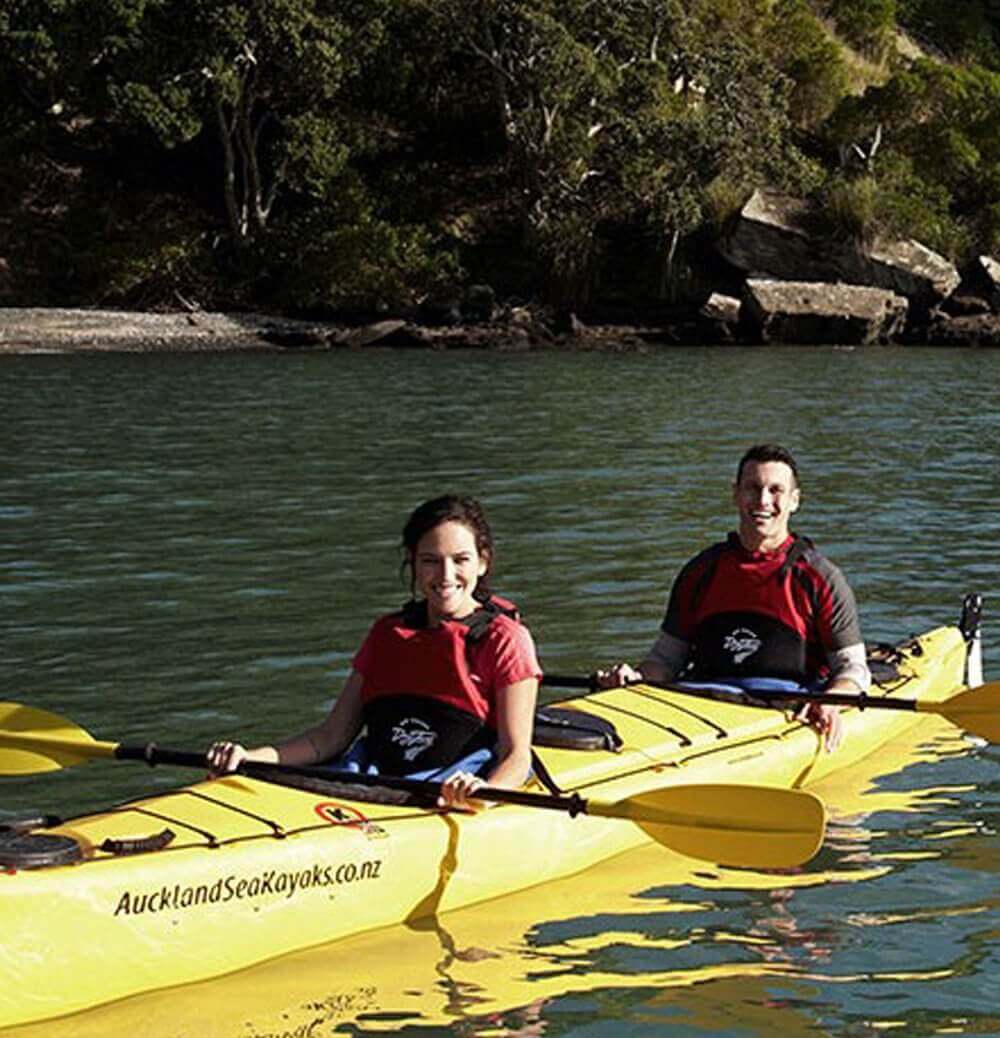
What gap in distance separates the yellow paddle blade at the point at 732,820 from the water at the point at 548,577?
31cm

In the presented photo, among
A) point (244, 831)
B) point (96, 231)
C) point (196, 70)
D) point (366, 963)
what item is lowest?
point (366, 963)

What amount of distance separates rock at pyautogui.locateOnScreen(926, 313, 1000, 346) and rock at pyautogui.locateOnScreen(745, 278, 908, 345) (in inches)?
35.7

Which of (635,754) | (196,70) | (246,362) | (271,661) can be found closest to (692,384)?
(246,362)

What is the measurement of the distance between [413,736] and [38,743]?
139 centimetres

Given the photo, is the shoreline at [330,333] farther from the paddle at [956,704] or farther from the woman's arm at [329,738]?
the woman's arm at [329,738]

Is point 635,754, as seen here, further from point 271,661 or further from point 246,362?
point 246,362

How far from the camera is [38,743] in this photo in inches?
264

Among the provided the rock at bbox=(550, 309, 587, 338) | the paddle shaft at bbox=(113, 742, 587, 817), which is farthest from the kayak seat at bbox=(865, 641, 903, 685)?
the rock at bbox=(550, 309, 587, 338)

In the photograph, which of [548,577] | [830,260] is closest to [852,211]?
[830,260]

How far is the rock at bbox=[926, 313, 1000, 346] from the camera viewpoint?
35219 millimetres

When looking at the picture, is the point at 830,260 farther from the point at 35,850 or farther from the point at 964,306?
the point at 35,850

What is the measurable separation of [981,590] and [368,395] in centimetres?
1389

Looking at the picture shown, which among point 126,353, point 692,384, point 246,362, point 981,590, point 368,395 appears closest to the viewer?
point 981,590

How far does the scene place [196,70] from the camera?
3500 centimetres
